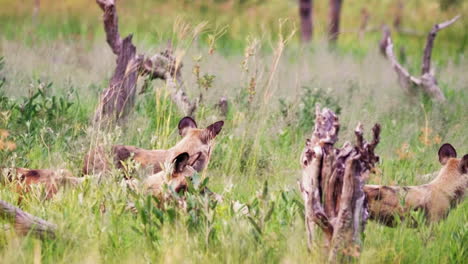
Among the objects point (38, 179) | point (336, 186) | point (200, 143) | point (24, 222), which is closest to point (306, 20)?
point (200, 143)

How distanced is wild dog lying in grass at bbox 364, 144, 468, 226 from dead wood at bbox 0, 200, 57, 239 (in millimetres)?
2181

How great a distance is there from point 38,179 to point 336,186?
2.26 metres

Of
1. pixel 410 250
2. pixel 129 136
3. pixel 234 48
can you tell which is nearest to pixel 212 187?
pixel 129 136

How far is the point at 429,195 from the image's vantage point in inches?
229

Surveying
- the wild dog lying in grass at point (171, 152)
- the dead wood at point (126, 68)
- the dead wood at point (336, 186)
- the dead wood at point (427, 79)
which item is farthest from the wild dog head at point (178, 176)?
the dead wood at point (427, 79)

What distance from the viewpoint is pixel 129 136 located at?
742 cm

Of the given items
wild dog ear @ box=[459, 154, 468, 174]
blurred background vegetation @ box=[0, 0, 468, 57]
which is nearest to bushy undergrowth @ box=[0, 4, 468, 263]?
wild dog ear @ box=[459, 154, 468, 174]

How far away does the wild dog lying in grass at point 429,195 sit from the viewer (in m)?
5.51

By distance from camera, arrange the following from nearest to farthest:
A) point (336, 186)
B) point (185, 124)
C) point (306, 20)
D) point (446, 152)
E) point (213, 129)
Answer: point (336, 186) < point (446, 152) < point (213, 129) < point (185, 124) < point (306, 20)

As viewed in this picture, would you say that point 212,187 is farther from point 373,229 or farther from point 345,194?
point 345,194

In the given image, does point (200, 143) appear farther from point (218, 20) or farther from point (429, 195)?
point (218, 20)

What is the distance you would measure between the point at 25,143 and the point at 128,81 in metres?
1.77

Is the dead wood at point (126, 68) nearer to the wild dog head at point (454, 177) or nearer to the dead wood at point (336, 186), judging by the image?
the wild dog head at point (454, 177)

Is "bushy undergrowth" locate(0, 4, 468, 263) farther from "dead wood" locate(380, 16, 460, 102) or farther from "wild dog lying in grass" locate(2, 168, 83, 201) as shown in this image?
"dead wood" locate(380, 16, 460, 102)
